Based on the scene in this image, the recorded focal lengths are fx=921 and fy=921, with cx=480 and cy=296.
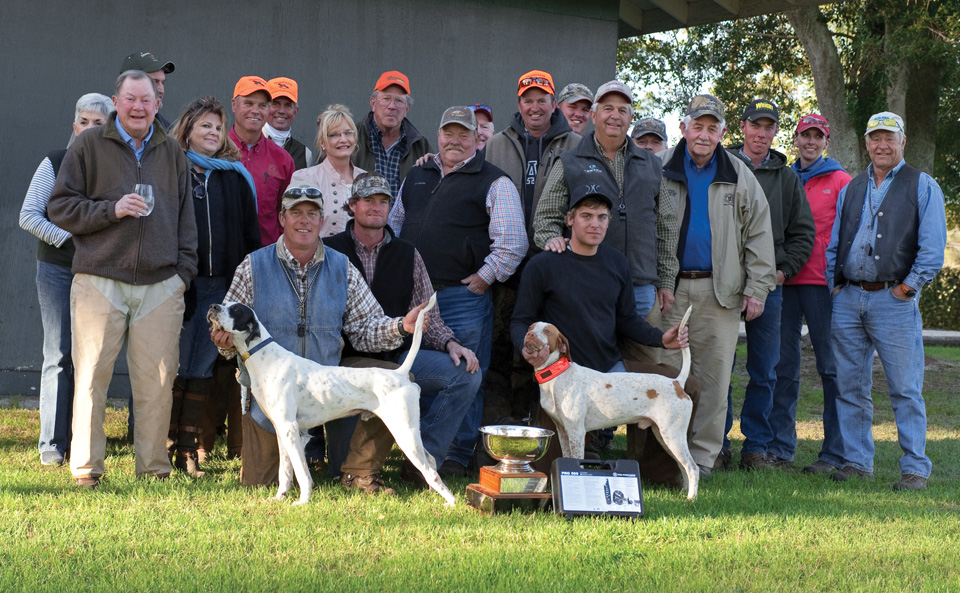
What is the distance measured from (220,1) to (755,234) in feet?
17.8

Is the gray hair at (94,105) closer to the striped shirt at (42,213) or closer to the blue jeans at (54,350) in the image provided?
the striped shirt at (42,213)

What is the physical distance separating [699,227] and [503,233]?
140 centimetres

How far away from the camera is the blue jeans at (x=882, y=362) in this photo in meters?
6.09

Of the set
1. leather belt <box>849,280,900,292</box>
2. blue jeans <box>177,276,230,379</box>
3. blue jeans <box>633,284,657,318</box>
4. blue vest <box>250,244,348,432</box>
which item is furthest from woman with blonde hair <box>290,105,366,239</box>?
leather belt <box>849,280,900,292</box>

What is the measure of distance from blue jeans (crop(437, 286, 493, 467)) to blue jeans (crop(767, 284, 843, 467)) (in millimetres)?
2381

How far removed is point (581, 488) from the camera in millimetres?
4703

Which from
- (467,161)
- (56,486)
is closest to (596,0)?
(467,161)

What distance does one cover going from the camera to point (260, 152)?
6316 millimetres

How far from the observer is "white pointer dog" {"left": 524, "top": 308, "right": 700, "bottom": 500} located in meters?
5.23

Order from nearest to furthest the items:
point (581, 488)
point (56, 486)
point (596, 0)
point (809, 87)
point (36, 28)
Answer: point (581, 488)
point (56, 486)
point (36, 28)
point (596, 0)
point (809, 87)

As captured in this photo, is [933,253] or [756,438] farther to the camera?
[756,438]

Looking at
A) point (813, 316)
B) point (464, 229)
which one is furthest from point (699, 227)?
point (464, 229)

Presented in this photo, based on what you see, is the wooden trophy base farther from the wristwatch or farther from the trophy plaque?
the wristwatch

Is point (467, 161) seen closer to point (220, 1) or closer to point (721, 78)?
point (220, 1)
